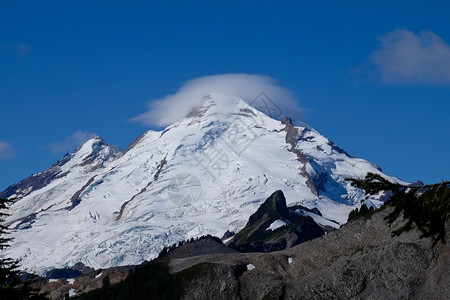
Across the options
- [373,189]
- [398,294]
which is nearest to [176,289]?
[398,294]

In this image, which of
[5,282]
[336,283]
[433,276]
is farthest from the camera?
[336,283]

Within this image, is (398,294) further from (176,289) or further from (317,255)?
(176,289)

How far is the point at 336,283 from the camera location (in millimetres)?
171500

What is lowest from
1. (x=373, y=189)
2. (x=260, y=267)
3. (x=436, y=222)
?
(x=436, y=222)

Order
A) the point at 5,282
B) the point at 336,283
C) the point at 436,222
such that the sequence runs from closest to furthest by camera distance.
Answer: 1. the point at 436,222
2. the point at 5,282
3. the point at 336,283

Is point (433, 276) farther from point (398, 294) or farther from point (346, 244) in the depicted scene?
point (346, 244)

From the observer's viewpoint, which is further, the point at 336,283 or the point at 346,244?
the point at 346,244

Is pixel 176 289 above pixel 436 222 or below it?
above

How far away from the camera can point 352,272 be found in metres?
172

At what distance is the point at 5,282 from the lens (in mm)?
34875

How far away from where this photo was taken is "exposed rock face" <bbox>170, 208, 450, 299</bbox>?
16112cm

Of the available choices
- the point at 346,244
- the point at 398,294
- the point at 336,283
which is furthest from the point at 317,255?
the point at 398,294

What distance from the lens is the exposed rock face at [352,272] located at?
161m

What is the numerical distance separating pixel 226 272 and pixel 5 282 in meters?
163
